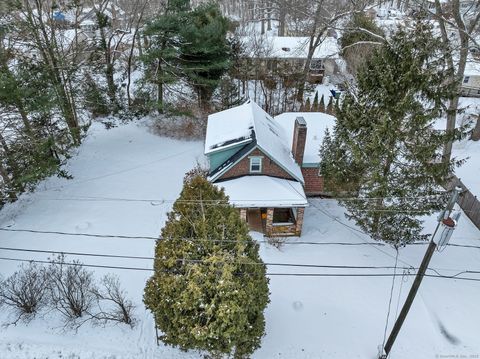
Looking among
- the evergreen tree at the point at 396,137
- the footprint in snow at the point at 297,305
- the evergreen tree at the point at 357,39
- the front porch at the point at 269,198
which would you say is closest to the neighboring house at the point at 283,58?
the evergreen tree at the point at 357,39

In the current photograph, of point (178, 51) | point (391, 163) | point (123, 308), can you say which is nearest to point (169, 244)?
point (123, 308)

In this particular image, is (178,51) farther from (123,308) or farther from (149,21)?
(123,308)

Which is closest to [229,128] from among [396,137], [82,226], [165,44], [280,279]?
[280,279]

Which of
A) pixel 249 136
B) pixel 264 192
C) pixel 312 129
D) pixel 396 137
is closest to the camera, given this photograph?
pixel 396 137

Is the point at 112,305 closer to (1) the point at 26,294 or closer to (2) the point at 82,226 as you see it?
(1) the point at 26,294

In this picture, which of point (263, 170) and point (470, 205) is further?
point (470, 205)

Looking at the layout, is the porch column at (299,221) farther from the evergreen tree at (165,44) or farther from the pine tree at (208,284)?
the evergreen tree at (165,44)

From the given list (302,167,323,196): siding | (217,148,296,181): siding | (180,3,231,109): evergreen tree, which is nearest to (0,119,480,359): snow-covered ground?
(302,167,323,196): siding

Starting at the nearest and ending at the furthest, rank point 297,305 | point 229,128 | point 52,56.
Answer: point 297,305, point 229,128, point 52,56
